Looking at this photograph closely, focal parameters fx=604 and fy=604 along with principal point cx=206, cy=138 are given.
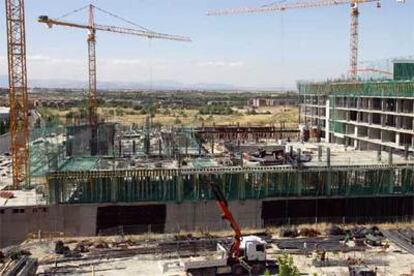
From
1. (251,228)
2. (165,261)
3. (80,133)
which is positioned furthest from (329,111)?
(165,261)

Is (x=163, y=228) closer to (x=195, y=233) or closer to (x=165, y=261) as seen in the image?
(x=195, y=233)

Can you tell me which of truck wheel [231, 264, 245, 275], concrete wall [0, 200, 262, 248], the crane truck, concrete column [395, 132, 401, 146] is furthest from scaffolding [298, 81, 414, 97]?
truck wheel [231, 264, 245, 275]

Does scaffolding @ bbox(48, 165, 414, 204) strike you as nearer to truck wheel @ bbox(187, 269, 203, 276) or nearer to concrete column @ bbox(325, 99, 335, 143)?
truck wheel @ bbox(187, 269, 203, 276)

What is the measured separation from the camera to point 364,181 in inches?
1810

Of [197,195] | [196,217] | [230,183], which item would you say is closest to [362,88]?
[230,183]

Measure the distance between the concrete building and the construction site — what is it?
24 cm

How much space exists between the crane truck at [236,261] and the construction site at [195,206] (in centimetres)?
5

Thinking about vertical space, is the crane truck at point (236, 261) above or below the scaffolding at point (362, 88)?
below

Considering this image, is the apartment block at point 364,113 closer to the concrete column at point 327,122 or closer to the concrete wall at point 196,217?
the concrete column at point 327,122

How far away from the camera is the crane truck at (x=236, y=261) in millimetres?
29250

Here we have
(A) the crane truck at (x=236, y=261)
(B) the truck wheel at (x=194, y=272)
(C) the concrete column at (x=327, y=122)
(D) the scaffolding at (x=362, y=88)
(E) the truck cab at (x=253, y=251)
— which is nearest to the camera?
(B) the truck wheel at (x=194, y=272)

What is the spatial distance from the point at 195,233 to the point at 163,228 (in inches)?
153

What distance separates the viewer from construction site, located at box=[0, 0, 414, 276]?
104 ft

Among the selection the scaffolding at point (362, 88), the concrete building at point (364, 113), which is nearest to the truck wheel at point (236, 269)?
the concrete building at point (364, 113)
